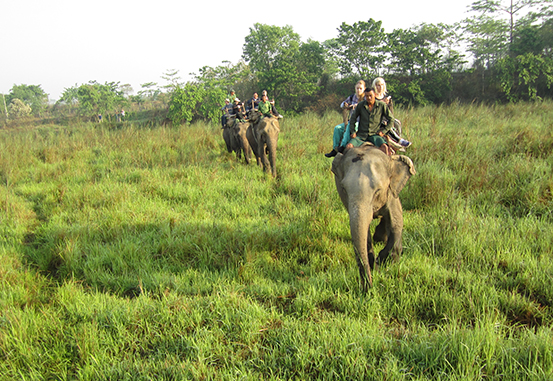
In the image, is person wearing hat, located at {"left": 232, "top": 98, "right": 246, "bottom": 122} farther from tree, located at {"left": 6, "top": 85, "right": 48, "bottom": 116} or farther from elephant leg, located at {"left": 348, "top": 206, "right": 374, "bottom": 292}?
tree, located at {"left": 6, "top": 85, "right": 48, "bottom": 116}

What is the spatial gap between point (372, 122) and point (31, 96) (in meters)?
76.1

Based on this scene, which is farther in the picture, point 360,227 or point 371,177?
point 371,177

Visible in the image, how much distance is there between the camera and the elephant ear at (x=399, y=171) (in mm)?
3787

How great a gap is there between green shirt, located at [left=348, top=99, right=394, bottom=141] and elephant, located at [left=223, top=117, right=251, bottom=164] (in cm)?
669

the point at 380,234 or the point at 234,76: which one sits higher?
the point at 234,76

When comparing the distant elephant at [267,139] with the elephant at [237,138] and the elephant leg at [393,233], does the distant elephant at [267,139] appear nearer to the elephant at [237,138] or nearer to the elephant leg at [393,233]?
the elephant at [237,138]

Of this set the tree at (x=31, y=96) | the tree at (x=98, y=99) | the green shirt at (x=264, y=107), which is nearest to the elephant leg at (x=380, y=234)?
the green shirt at (x=264, y=107)

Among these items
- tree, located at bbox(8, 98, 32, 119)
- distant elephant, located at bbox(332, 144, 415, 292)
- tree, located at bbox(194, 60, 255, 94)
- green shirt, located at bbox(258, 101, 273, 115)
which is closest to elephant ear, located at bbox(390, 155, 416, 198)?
distant elephant, located at bbox(332, 144, 415, 292)

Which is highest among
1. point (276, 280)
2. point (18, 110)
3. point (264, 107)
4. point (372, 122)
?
point (18, 110)

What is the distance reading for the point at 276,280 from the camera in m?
3.98

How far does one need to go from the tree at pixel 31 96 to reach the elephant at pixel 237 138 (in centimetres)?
5676

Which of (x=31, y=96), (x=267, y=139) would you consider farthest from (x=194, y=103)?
(x=31, y=96)

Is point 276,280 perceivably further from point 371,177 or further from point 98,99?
point 98,99

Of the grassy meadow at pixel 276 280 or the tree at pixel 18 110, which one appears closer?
the grassy meadow at pixel 276 280
